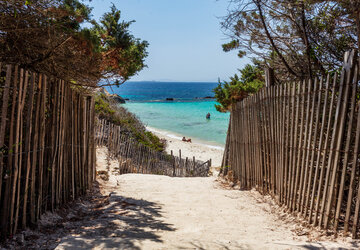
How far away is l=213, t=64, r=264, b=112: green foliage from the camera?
33.7ft

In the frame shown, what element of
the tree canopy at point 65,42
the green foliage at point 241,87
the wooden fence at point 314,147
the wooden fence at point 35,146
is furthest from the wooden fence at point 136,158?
the wooden fence at point 314,147

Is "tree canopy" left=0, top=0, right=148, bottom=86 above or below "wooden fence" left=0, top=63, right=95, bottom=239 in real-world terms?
→ above

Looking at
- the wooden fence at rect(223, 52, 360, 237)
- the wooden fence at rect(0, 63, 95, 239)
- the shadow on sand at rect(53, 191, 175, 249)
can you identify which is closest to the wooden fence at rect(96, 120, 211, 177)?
the shadow on sand at rect(53, 191, 175, 249)

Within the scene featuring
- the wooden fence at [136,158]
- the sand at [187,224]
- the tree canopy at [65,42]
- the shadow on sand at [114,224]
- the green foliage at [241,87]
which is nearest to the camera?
the shadow on sand at [114,224]

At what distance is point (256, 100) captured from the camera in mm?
5430

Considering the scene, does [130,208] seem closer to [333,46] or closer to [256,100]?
[256,100]

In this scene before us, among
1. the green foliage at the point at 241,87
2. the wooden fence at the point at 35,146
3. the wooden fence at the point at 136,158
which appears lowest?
the wooden fence at the point at 136,158

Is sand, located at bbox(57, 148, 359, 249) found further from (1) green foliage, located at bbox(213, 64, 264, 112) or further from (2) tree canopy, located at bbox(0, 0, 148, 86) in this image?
(1) green foliage, located at bbox(213, 64, 264, 112)

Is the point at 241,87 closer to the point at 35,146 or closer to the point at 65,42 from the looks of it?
the point at 65,42

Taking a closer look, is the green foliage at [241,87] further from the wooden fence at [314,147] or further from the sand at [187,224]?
the sand at [187,224]

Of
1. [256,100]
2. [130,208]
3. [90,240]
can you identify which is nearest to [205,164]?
[256,100]

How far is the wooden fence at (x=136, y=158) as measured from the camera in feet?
30.2

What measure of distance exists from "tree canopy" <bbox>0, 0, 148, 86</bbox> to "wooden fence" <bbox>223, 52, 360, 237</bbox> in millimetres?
2711

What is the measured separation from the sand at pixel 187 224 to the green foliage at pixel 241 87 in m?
5.35
